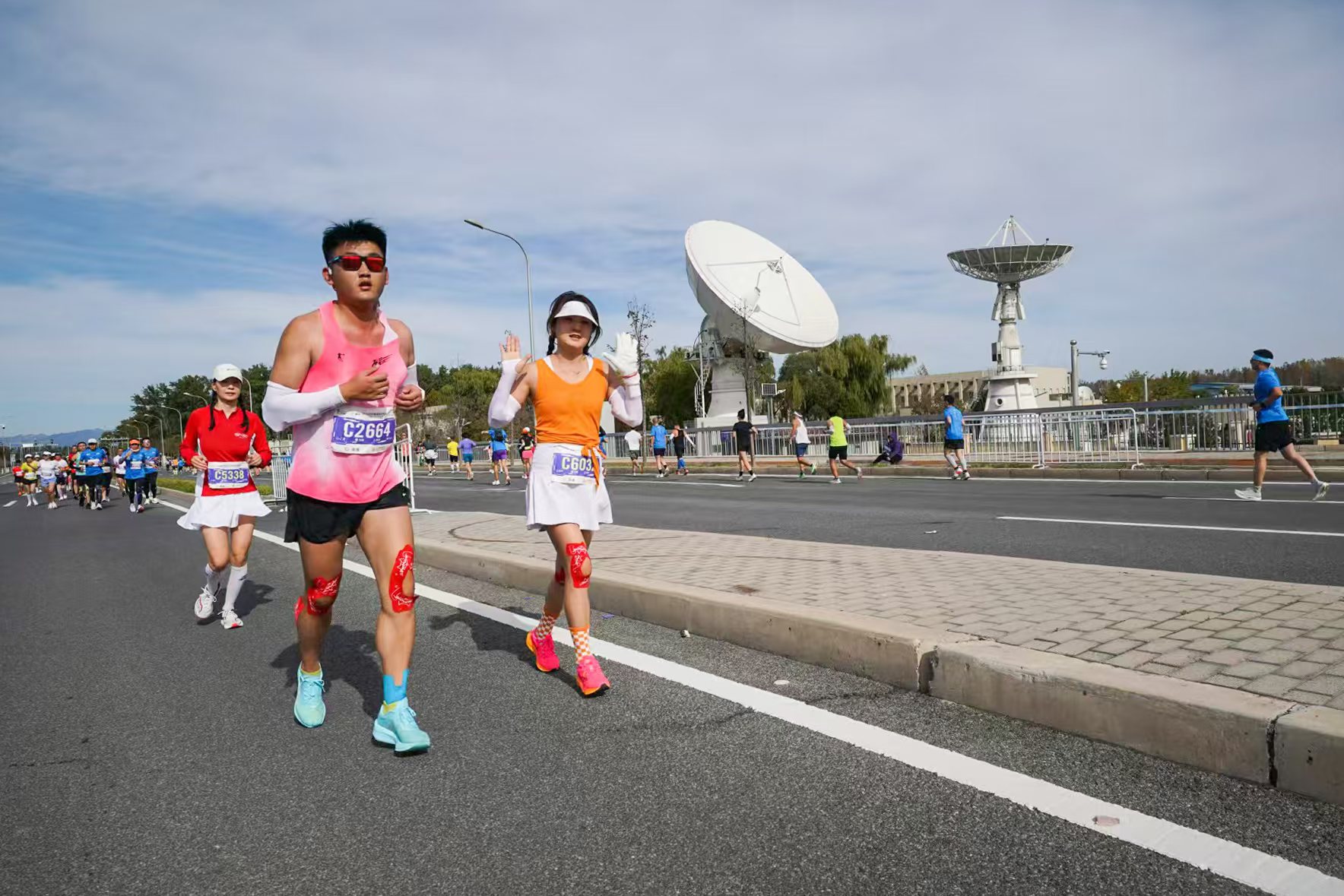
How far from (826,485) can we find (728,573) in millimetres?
13555

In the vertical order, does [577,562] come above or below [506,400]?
below

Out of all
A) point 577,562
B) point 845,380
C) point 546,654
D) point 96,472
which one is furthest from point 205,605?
point 845,380

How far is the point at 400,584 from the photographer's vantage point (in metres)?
3.71

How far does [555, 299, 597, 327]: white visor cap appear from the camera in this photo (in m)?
4.37

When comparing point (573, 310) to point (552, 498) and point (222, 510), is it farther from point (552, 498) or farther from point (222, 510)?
point (222, 510)

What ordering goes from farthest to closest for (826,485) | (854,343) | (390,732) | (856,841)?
(854,343), (826,485), (390,732), (856,841)

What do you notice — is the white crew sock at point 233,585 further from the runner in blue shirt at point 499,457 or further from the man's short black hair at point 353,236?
the runner in blue shirt at point 499,457

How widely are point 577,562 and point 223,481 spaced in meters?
3.80

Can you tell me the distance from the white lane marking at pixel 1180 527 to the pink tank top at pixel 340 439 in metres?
7.90

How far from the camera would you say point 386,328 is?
3906 millimetres

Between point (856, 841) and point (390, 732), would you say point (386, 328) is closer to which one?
point (390, 732)

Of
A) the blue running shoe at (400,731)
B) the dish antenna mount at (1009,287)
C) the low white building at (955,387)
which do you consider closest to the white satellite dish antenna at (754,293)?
the dish antenna mount at (1009,287)

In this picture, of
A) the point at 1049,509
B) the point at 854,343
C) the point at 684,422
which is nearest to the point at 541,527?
the point at 1049,509

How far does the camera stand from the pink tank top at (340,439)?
3.64m
